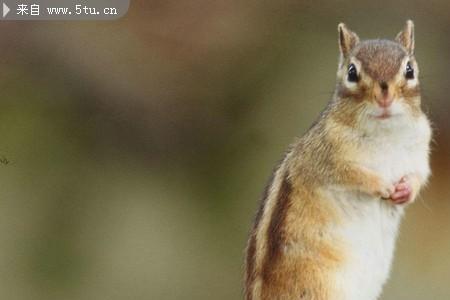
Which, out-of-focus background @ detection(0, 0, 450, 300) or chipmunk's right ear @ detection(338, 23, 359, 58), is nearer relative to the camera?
chipmunk's right ear @ detection(338, 23, 359, 58)

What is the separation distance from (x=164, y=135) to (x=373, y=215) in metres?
0.94

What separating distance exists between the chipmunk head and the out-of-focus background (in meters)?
0.64

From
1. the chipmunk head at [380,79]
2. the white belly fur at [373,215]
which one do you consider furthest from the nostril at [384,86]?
the white belly fur at [373,215]

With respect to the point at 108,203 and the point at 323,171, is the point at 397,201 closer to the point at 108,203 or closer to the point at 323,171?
the point at 323,171

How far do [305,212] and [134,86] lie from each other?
3.23 ft

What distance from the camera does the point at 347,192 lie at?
6.52 ft

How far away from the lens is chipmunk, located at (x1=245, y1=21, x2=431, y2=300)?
1.93m

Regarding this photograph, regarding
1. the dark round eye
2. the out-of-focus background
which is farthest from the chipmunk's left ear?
the out-of-focus background

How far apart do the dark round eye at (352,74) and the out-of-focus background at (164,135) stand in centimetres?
67

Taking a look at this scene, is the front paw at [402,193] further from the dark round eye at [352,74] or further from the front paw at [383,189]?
the dark round eye at [352,74]

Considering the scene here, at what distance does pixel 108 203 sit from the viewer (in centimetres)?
275

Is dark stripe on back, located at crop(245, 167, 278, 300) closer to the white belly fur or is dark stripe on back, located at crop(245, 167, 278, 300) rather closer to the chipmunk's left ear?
the white belly fur

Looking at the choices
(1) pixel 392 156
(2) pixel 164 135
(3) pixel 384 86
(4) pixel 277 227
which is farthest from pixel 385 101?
(2) pixel 164 135

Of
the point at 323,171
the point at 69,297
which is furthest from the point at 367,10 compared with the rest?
the point at 69,297
